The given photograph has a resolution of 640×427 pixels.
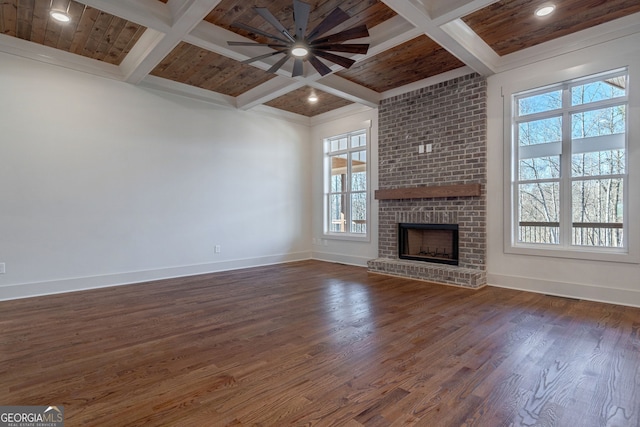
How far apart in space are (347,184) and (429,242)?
2.15 meters

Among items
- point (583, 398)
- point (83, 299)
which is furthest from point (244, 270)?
point (583, 398)

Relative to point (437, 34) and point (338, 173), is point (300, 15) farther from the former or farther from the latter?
point (338, 173)

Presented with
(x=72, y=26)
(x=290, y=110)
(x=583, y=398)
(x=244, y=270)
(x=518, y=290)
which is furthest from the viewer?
(x=290, y=110)

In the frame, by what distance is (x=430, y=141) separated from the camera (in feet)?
16.9

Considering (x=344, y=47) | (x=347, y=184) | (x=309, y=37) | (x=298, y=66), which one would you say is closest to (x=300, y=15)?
(x=309, y=37)

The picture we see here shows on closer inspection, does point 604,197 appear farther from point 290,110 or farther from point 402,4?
point 290,110

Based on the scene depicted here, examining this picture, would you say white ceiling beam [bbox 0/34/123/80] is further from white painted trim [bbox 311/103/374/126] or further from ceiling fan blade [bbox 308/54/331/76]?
white painted trim [bbox 311/103/374/126]

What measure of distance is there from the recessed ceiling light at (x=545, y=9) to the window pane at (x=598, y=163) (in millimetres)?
1735

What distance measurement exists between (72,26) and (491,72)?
529 centimetres

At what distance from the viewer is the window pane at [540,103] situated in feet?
13.4

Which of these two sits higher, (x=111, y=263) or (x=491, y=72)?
(x=491, y=72)

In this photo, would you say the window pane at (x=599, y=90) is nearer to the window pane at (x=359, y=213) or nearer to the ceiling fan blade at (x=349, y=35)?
the ceiling fan blade at (x=349, y=35)

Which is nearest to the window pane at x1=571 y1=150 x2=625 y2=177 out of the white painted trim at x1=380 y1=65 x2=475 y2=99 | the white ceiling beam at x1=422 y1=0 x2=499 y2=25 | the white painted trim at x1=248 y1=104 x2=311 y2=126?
the white painted trim at x1=380 y1=65 x2=475 y2=99

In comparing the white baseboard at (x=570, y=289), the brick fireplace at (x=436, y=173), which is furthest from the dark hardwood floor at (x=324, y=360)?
the brick fireplace at (x=436, y=173)
